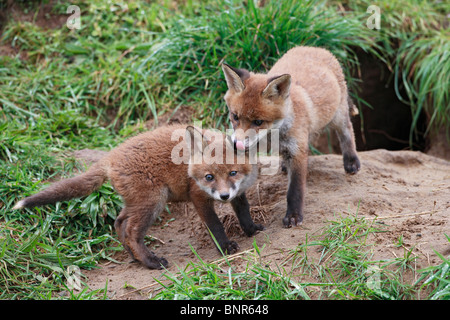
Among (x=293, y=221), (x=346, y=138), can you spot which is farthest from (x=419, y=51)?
(x=293, y=221)

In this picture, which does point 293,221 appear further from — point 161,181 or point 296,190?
point 161,181

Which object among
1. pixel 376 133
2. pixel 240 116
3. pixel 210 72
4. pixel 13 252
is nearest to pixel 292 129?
pixel 240 116

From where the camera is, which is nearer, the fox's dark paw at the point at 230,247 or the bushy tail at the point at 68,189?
the bushy tail at the point at 68,189

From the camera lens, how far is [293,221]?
405 cm

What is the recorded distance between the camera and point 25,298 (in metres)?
3.42

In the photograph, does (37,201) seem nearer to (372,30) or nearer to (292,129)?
(292,129)

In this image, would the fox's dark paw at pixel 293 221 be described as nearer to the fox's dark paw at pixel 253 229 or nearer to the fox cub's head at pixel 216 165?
the fox's dark paw at pixel 253 229

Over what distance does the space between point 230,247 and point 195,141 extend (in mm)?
924

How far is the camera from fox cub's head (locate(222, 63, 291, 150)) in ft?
13.1

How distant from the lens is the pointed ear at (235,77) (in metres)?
4.13

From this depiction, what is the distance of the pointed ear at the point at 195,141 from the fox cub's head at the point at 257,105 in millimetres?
270

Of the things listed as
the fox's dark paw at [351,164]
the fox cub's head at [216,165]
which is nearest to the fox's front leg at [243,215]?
the fox cub's head at [216,165]

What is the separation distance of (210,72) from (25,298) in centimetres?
353

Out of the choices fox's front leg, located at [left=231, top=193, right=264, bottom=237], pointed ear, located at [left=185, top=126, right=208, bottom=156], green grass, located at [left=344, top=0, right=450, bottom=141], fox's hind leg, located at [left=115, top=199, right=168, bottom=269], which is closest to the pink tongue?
pointed ear, located at [left=185, top=126, right=208, bottom=156]
